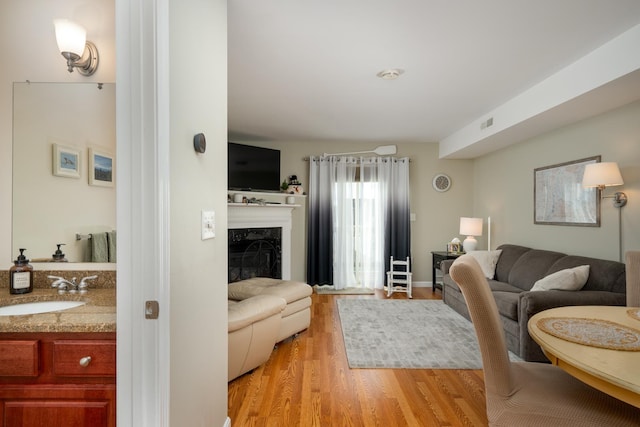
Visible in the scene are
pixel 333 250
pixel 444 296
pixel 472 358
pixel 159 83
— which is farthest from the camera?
pixel 333 250

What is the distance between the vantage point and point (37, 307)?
1.48 meters

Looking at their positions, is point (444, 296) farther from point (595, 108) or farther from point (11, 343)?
point (11, 343)

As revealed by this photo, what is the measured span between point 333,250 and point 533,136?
10.5 feet

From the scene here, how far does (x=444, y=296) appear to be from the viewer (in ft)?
15.4

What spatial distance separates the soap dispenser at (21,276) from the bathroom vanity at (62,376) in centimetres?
45

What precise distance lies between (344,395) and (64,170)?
2.13 meters

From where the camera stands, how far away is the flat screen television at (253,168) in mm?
4855

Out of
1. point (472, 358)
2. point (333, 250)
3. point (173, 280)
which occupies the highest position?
point (173, 280)

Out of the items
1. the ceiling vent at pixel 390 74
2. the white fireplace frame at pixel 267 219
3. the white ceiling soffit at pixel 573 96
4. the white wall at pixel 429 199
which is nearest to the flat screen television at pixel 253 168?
the white fireplace frame at pixel 267 219

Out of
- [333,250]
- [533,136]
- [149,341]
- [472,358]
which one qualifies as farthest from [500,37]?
[333,250]

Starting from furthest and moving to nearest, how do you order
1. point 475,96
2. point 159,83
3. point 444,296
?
point 444,296, point 475,96, point 159,83

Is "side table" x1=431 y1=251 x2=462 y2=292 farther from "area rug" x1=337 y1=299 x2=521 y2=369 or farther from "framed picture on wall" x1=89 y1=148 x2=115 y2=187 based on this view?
"framed picture on wall" x1=89 y1=148 x2=115 y2=187

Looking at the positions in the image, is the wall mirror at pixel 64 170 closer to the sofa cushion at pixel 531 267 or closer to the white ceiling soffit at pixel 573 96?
the white ceiling soffit at pixel 573 96

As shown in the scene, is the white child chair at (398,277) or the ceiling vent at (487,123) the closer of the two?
the ceiling vent at (487,123)
